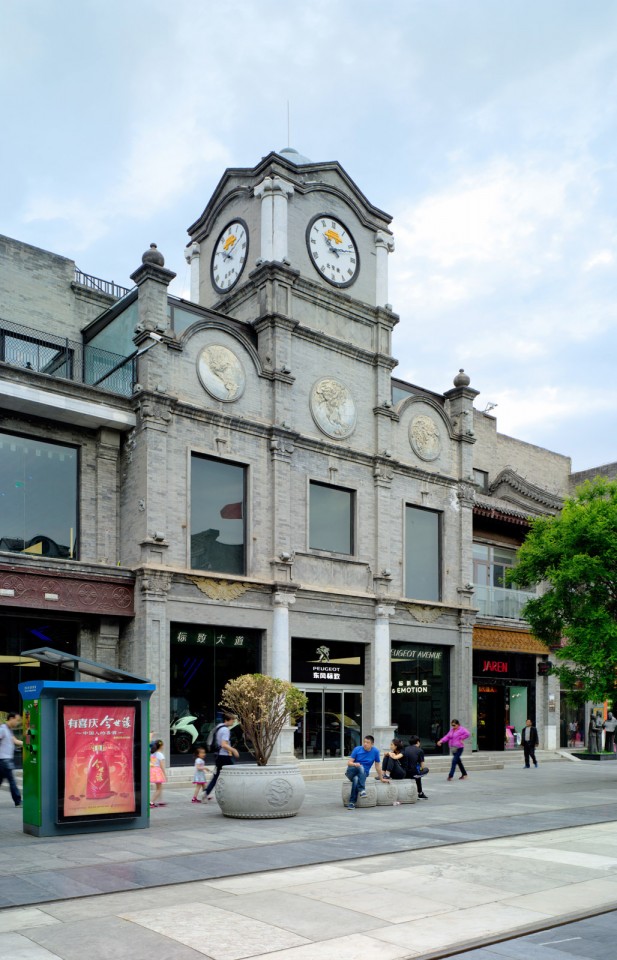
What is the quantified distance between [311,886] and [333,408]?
752 inches

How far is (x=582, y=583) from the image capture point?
25672 mm

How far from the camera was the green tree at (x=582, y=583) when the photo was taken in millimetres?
24406

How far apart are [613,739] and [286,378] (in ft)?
66.9

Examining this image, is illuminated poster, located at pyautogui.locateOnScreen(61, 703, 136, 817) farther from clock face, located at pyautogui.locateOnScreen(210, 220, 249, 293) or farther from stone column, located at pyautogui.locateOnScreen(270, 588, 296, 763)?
clock face, located at pyautogui.locateOnScreen(210, 220, 249, 293)

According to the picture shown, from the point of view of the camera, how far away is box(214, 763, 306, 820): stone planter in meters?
15.8

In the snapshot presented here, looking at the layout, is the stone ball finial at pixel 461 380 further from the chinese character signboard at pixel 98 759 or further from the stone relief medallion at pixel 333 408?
the chinese character signboard at pixel 98 759

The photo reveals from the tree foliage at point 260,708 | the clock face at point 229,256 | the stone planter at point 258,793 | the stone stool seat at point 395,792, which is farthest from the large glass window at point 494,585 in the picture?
the stone planter at point 258,793

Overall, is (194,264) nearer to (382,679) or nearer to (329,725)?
(382,679)

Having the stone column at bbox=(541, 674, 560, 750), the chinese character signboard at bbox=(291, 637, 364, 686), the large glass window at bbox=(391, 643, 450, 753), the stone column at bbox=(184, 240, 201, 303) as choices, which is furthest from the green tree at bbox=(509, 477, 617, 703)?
the stone column at bbox=(184, 240, 201, 303)

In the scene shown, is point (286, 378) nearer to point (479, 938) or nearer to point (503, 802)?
point (503, 802)

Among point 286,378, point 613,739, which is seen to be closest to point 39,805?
point 286,378

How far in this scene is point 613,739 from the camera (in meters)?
35.7

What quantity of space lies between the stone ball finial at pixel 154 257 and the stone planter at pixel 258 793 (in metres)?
13.8

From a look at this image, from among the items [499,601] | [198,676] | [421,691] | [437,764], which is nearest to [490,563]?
[499,601]
